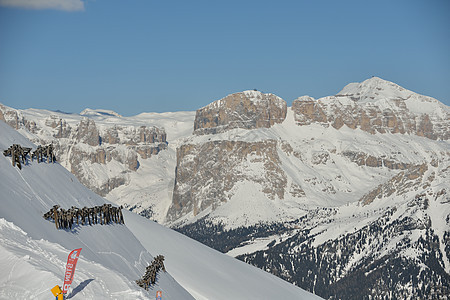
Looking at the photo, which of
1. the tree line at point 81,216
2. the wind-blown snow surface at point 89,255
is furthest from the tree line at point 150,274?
the tree line at point 81,216

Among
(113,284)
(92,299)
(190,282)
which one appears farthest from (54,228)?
(190,282)

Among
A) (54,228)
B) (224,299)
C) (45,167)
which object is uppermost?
(45,167)

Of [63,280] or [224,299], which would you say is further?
[224,299]

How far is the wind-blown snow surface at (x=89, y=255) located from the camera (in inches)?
1766

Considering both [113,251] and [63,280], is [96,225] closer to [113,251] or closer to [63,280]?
[113,251]

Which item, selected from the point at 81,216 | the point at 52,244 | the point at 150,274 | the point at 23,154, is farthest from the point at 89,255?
the point at 23,154

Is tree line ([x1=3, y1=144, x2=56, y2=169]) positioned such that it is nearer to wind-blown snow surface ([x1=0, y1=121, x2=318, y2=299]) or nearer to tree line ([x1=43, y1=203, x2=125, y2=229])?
wind-blown snow surface ([x1=0, y1=121, x2=318, y2=299])

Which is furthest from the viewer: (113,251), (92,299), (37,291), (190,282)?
(190,282)

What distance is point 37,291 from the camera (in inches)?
1661

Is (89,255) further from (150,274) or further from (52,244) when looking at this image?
(150,274)

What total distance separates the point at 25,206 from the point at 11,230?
7.71 m

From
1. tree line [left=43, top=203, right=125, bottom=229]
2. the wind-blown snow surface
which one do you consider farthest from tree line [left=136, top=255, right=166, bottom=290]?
tree line [left=43, top=203, right=125, bottom=229]

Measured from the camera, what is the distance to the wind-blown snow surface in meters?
44.8

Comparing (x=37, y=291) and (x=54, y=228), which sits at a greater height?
(x=54, y=228)
